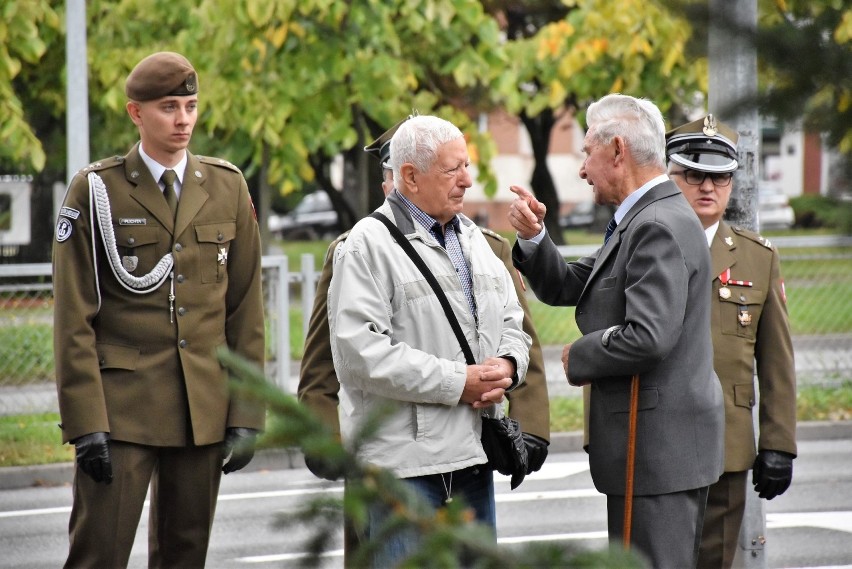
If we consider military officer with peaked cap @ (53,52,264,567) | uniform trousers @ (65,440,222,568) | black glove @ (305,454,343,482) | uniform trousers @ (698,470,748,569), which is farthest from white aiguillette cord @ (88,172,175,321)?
black glove @ (305,454,343,482)

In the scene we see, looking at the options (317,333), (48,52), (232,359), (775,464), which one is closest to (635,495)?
(775,464)

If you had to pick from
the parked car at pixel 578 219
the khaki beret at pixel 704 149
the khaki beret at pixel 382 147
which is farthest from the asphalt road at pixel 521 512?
the parked car at pixel 578 219

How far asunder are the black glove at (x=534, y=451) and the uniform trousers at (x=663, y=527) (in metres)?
0.51

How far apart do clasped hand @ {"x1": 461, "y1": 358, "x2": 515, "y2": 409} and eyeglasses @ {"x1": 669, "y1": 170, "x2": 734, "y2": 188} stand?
3.95ft

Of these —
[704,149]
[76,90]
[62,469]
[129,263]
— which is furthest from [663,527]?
[76,90]

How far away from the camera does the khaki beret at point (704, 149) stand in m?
4.57

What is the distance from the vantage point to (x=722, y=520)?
14.5ft

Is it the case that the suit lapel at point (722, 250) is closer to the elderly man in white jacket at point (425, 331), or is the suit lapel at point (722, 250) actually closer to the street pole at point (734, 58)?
the elderly man in white jacket at point (425, 331)

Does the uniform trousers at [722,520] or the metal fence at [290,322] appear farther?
the metal fence at [290,322]

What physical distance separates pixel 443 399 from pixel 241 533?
3.80 meters

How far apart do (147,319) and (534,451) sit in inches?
52.0

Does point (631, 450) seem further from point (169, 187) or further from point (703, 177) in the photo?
point (169, 187)

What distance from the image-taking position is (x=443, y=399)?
3713 millimetres

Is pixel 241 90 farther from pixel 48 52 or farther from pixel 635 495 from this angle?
pixel 635 495
